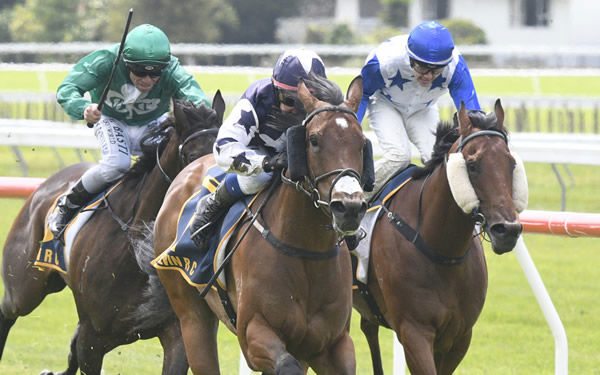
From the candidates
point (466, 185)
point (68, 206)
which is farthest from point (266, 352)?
point (68, 206)

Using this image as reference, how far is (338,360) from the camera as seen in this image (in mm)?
4242

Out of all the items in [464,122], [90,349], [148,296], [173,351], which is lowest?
[90,349]

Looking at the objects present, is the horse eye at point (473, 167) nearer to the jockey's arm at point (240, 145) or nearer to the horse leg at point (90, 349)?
the jockey's arm at point (240, 145)

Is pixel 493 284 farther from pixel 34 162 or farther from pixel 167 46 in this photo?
pixel 34 162

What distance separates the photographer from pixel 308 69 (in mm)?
4328

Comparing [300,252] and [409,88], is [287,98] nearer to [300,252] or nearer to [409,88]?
[300,252]

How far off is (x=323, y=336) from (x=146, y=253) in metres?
1.46

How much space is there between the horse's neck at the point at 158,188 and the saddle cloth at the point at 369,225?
1035 millimetres

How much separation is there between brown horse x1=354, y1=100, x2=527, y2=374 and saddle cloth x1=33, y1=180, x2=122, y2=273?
157cm

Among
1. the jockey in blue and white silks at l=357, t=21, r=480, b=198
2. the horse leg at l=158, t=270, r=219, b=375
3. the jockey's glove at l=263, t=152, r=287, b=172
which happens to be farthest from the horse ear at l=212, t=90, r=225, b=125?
the jockey's glove at l=263, t=152, r=287, b=172

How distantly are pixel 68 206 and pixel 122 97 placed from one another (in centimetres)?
67

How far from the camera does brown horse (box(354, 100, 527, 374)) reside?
4426mm

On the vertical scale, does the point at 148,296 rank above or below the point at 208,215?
below

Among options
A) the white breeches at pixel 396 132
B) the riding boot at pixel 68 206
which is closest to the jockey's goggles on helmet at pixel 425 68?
the white breeches at pixel 396 132
